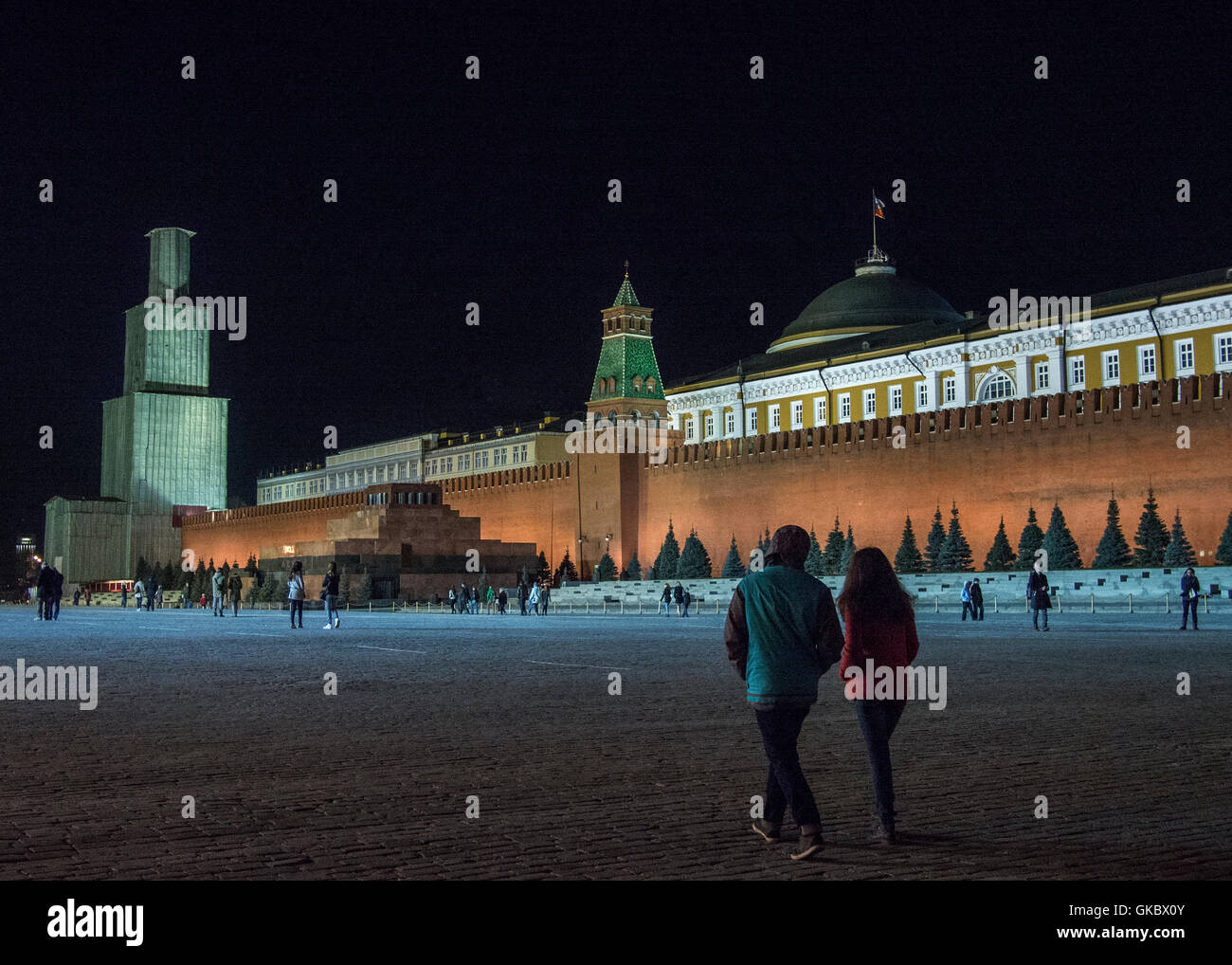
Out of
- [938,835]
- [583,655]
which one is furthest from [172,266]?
[938,835]

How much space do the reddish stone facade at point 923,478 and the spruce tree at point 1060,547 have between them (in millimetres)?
1181

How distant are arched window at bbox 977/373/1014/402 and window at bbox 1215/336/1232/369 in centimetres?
627

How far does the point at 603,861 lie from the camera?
11.8 ft

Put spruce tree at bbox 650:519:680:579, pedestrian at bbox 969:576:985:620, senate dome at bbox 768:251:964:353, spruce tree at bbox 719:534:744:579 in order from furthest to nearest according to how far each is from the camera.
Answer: senate dome at bbox 768:251:964:353 → spruce tree at bbox 650:519:680:579 → spruce tree at bbox 719:534:744:579 → pedestrian at bbox 969:576:985:620

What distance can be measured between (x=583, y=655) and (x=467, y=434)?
55.3 m

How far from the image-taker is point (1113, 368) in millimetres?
35812

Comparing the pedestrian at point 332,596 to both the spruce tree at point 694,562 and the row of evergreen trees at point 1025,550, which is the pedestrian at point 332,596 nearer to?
the row of evergreen trees at point 1025,550

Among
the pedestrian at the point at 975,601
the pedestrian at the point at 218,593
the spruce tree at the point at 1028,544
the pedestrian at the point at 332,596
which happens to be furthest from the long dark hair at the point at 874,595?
the pedestrian at the point at 218,593

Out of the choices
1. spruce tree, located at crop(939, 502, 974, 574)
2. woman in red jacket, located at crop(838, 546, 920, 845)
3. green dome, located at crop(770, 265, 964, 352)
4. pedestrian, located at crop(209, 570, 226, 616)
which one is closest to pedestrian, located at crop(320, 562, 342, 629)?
pedestrian, located at crop(209, 570, 226, 616)

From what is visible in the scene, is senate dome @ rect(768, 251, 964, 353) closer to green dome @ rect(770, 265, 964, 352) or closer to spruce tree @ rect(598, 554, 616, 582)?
green dome @ rect(770, 265, 964, 352)

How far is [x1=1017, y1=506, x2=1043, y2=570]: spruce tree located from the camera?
27.2 meters

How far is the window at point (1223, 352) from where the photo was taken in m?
32.7

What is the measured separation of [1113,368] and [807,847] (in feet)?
114
